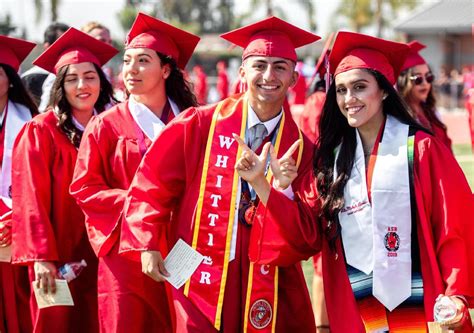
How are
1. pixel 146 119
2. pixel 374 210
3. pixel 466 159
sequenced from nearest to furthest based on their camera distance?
pixel 374 210
pixel 146 119
pixel 466 159

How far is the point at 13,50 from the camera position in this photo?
18.1ft

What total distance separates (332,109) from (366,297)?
909mm

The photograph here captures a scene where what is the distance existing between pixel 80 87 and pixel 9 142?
603mm

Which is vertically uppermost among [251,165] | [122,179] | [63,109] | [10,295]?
[63,109]

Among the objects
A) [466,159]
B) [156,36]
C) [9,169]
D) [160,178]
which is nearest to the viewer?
[160,178]

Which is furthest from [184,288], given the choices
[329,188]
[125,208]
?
[329,188]

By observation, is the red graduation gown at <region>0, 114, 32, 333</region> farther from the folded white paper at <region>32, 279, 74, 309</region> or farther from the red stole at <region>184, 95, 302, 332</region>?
the red stole at <region>184, 95, 302, 332</region>

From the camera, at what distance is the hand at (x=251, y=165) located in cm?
381

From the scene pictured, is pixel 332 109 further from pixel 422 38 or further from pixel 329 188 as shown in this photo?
pixel 422 38

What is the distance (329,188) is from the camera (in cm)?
394

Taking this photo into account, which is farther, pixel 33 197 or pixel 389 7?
pixel 389 7

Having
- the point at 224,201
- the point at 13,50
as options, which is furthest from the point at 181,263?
the point at 13,50

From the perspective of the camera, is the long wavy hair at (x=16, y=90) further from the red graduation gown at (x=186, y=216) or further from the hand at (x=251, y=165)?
the hand at (x=251, y=165)

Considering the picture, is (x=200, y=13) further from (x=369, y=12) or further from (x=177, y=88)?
(x=177, y=88)
